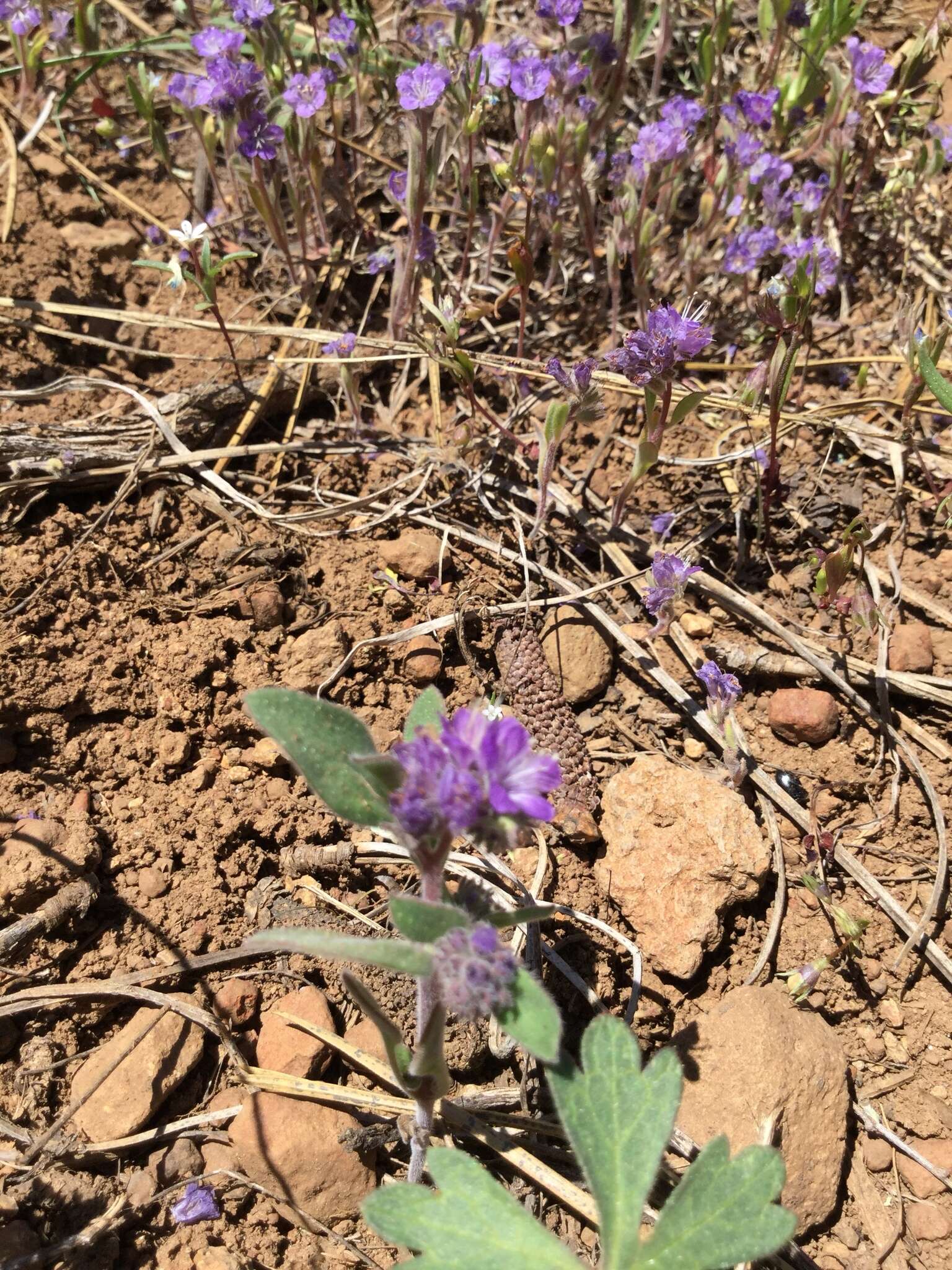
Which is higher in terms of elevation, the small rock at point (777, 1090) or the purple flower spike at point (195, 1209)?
the small rock at point (777, 1090)

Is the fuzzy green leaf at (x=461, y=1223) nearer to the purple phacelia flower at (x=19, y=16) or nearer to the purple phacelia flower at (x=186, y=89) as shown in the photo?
the purple phacelia flower at (x=186, y=89)

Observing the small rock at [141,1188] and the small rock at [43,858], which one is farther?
the small rock at [43,858]

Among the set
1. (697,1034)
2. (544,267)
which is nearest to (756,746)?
(697,1034)

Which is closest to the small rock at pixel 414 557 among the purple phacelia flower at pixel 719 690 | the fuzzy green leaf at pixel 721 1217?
the purple phacelia flower at pixel 719 690

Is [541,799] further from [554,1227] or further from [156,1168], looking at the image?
[156,1168]

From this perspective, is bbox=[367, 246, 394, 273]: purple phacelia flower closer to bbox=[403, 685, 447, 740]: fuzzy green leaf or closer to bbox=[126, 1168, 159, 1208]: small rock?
bbox=[403, 685, 447, 740]: fuzzy green leaf

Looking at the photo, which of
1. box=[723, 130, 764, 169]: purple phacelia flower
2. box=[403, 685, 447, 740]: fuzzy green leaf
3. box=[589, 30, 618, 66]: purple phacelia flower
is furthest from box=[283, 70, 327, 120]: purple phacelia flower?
box=[403, 685, 447, 740]: fuzzy green leaf

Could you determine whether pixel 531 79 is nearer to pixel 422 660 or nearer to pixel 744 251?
pixel 744 251
